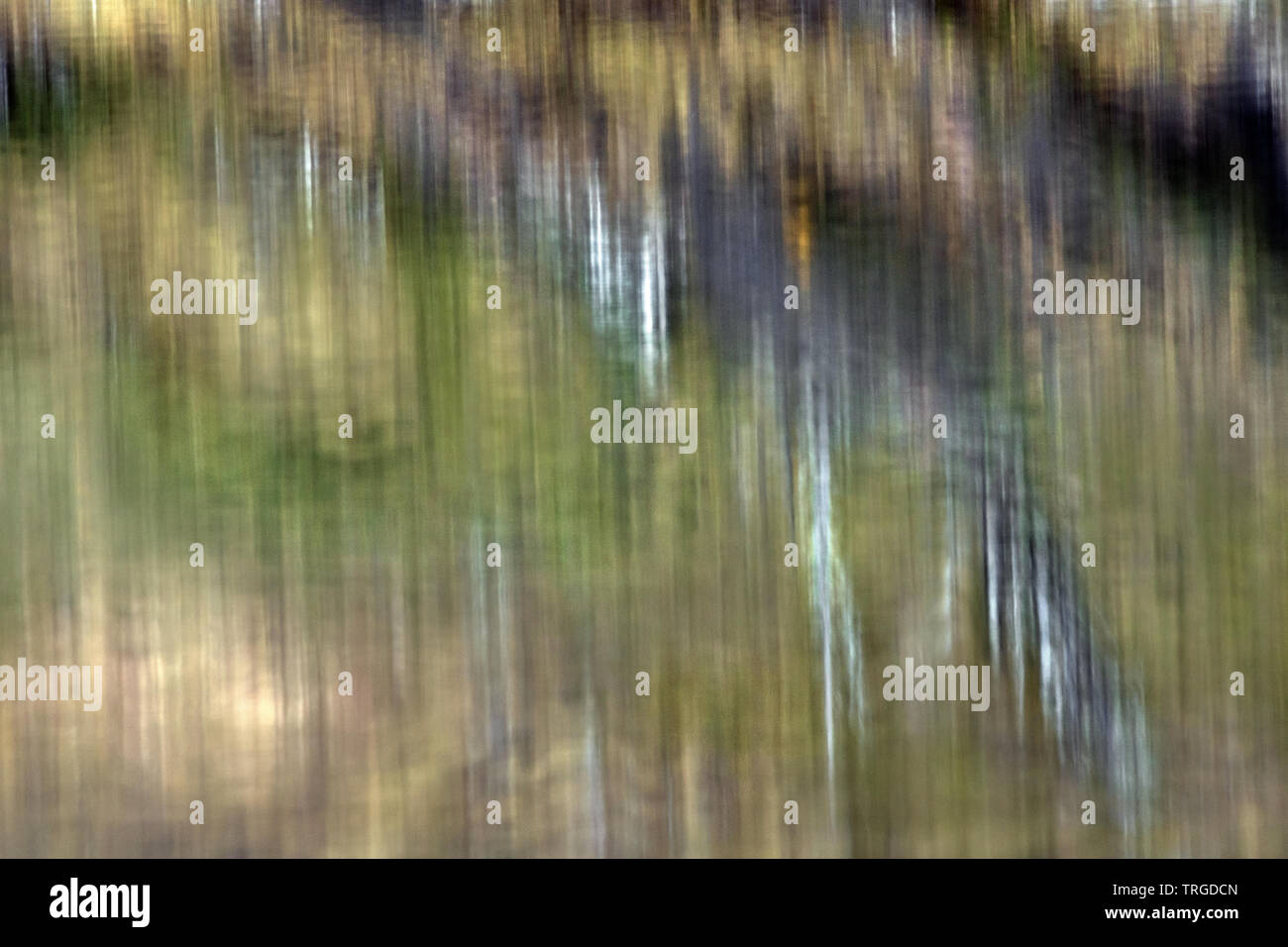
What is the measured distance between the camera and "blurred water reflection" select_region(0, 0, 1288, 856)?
1.90 meters

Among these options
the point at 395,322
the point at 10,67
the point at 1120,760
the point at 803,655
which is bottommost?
the point at 1120,760

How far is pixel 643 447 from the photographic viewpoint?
76.1 inches

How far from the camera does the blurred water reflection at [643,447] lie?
190 centimetres

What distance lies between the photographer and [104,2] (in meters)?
1.97

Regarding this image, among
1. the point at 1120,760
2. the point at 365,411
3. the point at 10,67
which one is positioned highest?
the point at 10,67

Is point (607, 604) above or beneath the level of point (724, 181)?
beneath

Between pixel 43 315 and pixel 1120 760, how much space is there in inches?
83.7

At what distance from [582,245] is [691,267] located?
21cm

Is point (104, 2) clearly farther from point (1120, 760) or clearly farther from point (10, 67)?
point (1120, 760)

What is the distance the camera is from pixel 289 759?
1907mm

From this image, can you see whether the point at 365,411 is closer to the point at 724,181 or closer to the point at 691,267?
the point at 691,267

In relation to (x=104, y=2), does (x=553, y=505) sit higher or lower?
lower
